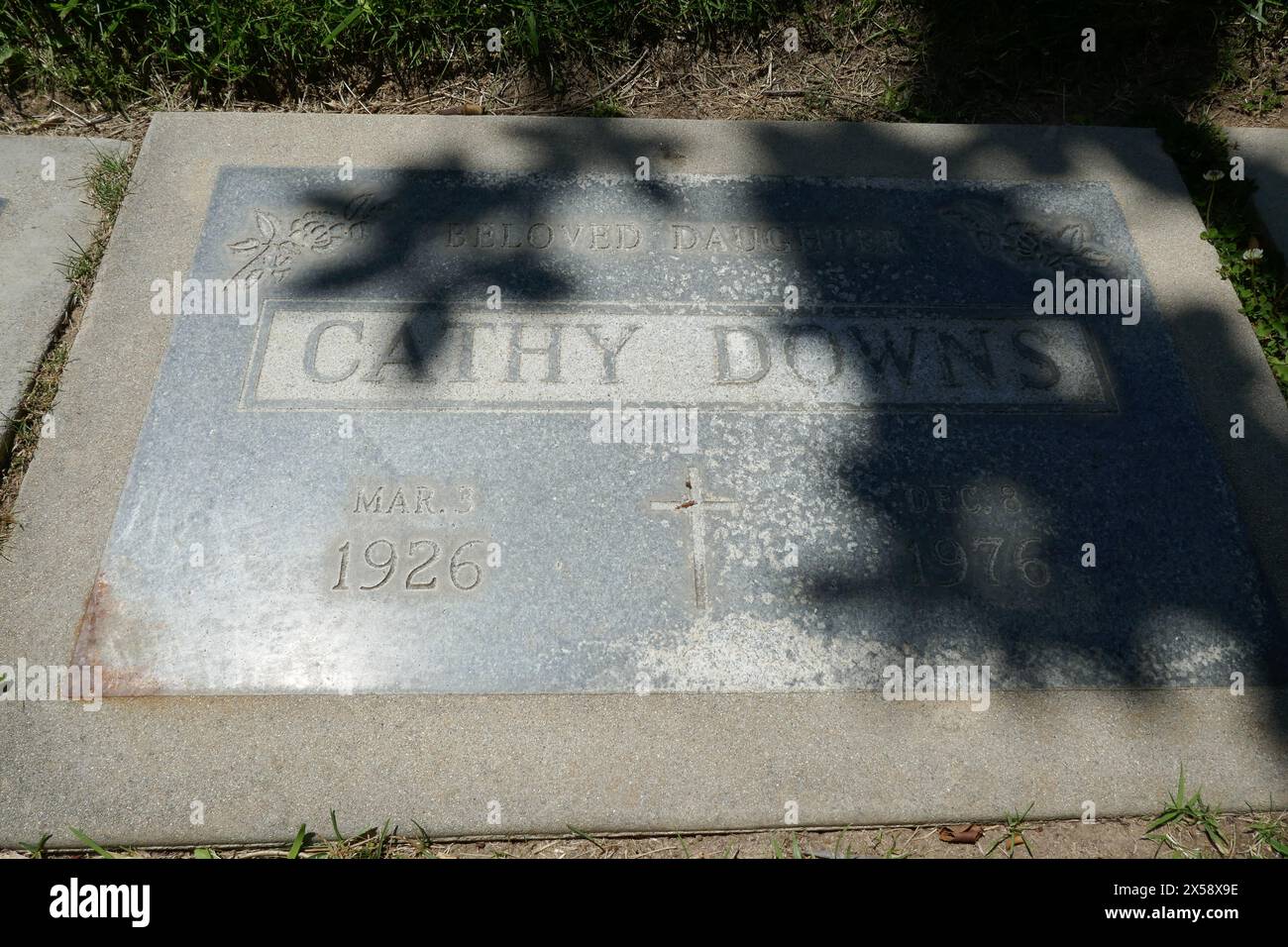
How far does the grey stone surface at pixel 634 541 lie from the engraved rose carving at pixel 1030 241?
0.02m

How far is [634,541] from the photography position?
218 centimetres

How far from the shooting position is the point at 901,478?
2.28 meters

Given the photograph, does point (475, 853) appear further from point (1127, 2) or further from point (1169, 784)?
point (1127, 2)

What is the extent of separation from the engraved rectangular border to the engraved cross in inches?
9.2

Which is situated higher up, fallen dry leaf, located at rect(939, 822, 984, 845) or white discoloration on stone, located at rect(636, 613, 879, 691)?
white discoloration on stone, located at rect(636, 613, 879, 691)

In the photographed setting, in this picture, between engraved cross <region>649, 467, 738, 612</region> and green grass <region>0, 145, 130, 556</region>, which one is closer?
engraved cross <region>649, 467, 738, 612</region>

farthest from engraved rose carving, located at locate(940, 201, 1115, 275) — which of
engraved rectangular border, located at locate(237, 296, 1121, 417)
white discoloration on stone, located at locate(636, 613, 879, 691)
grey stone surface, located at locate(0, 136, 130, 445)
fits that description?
grey stone surface, located at locate(0, 136, 130, 445)

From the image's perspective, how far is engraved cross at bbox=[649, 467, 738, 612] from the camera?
2.16m

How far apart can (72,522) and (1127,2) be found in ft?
13.1

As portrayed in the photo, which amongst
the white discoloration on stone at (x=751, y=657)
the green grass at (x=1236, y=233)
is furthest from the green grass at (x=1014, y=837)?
the green grass at (x=1236, y=233)

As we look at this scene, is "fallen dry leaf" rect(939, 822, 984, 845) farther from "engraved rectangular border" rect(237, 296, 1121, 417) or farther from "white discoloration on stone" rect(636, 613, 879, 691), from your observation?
"engraved rectangular border" rect(237, 296, 1121, 417)

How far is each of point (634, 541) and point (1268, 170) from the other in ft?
8.49

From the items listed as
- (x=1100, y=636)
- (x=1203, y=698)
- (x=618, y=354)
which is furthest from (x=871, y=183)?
(x=1203, y=698)

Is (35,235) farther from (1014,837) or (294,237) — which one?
(1014,837)
